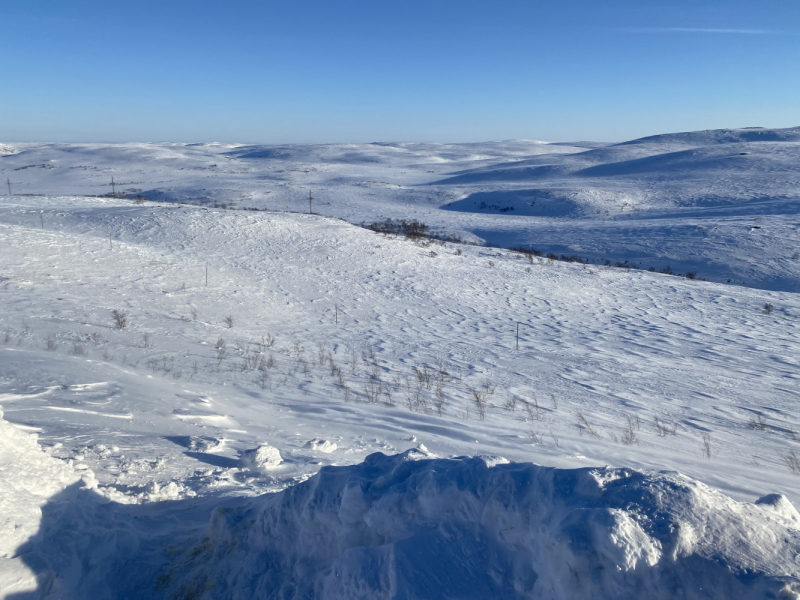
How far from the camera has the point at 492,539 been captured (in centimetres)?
230

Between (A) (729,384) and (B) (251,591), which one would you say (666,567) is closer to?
(B) (251,591)

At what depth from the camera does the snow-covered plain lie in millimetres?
2203

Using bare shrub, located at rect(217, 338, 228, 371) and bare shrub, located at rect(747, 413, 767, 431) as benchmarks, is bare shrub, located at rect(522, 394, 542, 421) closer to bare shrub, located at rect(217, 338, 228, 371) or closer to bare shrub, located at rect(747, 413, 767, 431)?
bare shrub, located at rect(747, 413, 767, 431)

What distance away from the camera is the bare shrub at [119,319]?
8.46m

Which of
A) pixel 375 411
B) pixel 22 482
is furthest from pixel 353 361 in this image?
pixel 22 482

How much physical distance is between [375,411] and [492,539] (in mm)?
3604

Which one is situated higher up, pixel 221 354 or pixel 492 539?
pixel 492 539

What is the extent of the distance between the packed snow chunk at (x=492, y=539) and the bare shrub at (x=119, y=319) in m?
6.39

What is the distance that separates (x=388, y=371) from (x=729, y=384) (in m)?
4.83

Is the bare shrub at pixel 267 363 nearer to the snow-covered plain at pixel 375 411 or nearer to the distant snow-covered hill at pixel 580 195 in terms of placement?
the snow-covered plain at pixel 375 411

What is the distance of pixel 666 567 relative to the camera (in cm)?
191


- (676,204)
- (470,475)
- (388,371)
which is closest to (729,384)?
(388,371)

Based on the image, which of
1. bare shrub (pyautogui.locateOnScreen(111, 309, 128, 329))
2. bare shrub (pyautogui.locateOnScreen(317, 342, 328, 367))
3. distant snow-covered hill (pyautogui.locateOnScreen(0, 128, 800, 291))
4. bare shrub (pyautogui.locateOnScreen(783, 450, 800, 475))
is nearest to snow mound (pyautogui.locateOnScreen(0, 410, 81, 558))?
bare shrub (pyautogui.locateOnScreen(317, 342, 328, 367))

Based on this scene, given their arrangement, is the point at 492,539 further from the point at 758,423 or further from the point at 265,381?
the point at 758,423
